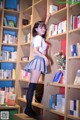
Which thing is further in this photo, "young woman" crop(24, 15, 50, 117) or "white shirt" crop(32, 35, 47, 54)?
"white shirt" crop(32, 35, 47, 54)

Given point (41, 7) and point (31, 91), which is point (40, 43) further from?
point (41, 7)

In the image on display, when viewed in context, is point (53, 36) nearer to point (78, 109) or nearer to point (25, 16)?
point (78, 109)

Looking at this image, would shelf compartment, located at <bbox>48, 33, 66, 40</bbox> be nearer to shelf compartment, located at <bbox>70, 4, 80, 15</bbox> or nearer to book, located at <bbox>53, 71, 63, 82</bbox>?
shelf compartment, located at <bbox>70, 4, 80, 15</bbox>

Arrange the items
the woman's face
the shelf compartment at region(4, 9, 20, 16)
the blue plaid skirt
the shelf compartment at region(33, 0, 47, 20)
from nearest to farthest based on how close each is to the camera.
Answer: the blue plaid skirt, the woman's face, the shelf compartment at region(33, 0, 47, 20), the shelf compartment at region(4, 9, 20, 16)

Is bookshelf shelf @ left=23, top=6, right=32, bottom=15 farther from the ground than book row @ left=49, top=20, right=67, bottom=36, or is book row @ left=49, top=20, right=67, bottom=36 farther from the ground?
bookshelf shelf @ left=23, top=6, right=32, bottom=15

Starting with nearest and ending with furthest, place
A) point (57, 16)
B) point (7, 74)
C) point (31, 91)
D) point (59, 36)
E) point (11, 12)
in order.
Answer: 1. point (31, 91)
2. point (59, 36)
3. point (57, 16)
4. point (7, 74)
5. point (11, 12)

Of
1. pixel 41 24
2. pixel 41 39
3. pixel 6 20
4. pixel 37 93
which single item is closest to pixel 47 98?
pixel 37 93

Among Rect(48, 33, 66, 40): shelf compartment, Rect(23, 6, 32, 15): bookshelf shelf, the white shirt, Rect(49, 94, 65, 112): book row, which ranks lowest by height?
Rect(49, 94, 65, 112): book row

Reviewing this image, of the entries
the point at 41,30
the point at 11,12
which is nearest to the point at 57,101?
the point at 41,30

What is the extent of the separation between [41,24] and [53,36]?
27cm

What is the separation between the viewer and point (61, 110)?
2.92 metres

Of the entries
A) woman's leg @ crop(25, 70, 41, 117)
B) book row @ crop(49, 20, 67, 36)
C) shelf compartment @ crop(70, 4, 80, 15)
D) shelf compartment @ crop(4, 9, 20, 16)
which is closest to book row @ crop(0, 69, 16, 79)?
shelf compartment @ crop(4, 9, 20, 16)

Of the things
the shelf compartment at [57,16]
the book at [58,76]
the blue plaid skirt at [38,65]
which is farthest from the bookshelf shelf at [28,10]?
the book at [58,76]

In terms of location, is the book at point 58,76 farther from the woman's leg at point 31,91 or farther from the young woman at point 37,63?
the woman's leg at point 31,91
